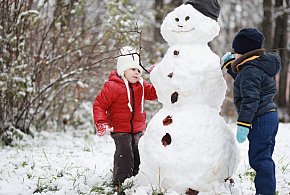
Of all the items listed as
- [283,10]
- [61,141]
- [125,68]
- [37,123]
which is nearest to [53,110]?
Result: [37,123]

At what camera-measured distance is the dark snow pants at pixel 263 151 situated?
11.8 feet

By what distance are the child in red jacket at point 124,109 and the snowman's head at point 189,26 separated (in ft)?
1.81

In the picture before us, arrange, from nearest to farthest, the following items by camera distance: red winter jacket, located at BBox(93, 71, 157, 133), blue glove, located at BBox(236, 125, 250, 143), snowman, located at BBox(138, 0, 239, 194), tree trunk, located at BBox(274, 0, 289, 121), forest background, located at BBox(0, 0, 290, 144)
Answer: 1. blue glove, located at BBox(236, 125, 250, 143)
2. snowman, located at BBox(138, 0, 239, 194)
3. red winter jacket, located at BBox(93, 71, 157, 133)
4. forest background, located at BBox(0, 0, 290, 144)
5. tree trunk, located at BBox(274, 0, 289, 121)

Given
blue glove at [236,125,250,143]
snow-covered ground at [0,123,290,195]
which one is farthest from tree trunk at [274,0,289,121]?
blue glove at [236,125,250,143]

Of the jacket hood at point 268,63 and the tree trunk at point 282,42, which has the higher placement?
the tree trunk at point 282,42

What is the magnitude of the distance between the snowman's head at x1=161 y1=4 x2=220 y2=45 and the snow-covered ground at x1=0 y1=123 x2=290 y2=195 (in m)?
1.30

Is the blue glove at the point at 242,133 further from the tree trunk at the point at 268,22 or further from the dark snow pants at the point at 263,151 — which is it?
the tree trunk at the point at 268,22

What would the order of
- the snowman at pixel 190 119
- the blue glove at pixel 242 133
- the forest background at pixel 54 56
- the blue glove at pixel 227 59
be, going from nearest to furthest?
the blue glove at pixel 242 133, the snowman at pixel 190 119, the blue glove at pixel 227 59, the forest background at pixel 54 56

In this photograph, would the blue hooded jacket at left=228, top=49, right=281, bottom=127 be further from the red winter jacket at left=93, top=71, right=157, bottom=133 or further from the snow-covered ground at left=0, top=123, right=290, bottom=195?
the red winter jacket at left=93, top=71, right=157, bottom=133

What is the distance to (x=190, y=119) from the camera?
3.65 meters

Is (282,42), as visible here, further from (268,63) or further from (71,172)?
(268,63)

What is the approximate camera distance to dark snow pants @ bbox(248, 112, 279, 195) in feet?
11.8

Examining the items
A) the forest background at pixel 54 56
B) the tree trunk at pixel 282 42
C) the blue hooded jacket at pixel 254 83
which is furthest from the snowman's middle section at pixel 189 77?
the tree trunk at pixel 282 42

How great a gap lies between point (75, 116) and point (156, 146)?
5.74m
